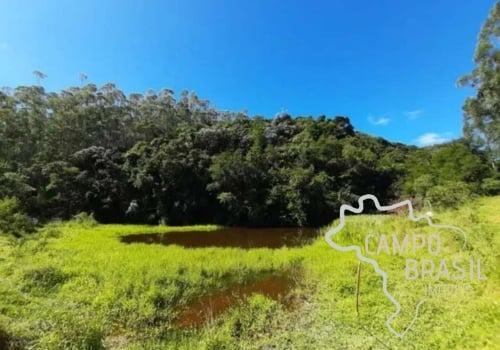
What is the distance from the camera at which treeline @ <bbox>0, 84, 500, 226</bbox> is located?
21.3 metres

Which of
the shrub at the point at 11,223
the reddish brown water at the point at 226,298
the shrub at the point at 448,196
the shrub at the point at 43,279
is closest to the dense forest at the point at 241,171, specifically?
the shrub at the point at 448,196

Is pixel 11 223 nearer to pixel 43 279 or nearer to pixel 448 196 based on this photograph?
pixel 43 279

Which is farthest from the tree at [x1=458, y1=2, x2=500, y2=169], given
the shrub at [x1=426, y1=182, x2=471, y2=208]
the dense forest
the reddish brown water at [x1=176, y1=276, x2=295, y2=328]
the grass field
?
the reddish brown water at [x1=176, y1=276, x2=295, y2=328]

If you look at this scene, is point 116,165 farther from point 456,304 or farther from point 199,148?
point 456,304

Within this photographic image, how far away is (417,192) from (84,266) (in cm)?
1780

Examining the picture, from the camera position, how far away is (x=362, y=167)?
2383 centimetres

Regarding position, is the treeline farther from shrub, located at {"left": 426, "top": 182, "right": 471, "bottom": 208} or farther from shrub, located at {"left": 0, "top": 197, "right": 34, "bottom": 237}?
shrub, located at {"left": 0, "top": 197, "right": 34, "bottom": 237}

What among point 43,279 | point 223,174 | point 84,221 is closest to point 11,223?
point 84,221

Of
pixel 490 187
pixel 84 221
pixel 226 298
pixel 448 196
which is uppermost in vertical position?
pixel 490 187

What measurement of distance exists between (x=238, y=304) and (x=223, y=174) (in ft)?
52.8

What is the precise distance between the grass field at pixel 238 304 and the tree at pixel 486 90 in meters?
11.7

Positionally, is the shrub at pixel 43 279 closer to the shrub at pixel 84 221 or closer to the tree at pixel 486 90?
the shrub at pixel 84 221

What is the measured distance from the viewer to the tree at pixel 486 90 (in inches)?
687

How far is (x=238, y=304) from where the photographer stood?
5.98 metres
